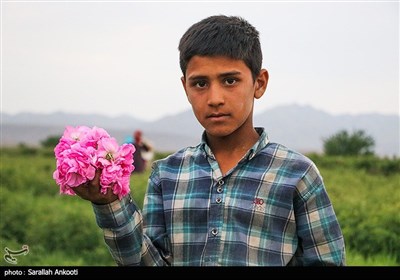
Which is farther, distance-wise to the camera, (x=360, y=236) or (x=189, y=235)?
(x=360, y=236)

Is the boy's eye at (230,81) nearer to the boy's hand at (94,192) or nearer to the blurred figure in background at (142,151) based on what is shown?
the boy's hand at (94,192)

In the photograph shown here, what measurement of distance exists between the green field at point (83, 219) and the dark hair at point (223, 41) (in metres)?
2.43

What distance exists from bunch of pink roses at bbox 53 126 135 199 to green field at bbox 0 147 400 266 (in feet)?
7.95

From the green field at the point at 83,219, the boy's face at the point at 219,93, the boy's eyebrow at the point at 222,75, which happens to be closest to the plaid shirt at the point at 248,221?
the boy's face at the point at 219,93

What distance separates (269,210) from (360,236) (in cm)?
407

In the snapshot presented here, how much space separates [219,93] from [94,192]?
508 millimetres

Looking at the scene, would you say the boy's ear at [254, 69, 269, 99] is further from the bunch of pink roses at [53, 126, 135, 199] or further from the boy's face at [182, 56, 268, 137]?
the bunch of pink roses at [53, 126, 135, 199]

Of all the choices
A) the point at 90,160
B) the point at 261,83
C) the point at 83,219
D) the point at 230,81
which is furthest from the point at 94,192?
the point at 83,219

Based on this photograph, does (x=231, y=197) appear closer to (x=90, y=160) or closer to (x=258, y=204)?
(x=258, y=204)

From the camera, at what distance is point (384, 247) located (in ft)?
19.1

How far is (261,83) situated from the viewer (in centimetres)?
228

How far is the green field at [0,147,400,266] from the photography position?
19.2 feet

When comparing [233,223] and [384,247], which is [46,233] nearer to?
[384,247]

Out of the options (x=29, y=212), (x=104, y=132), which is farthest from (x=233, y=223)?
(x=29, y=212)
